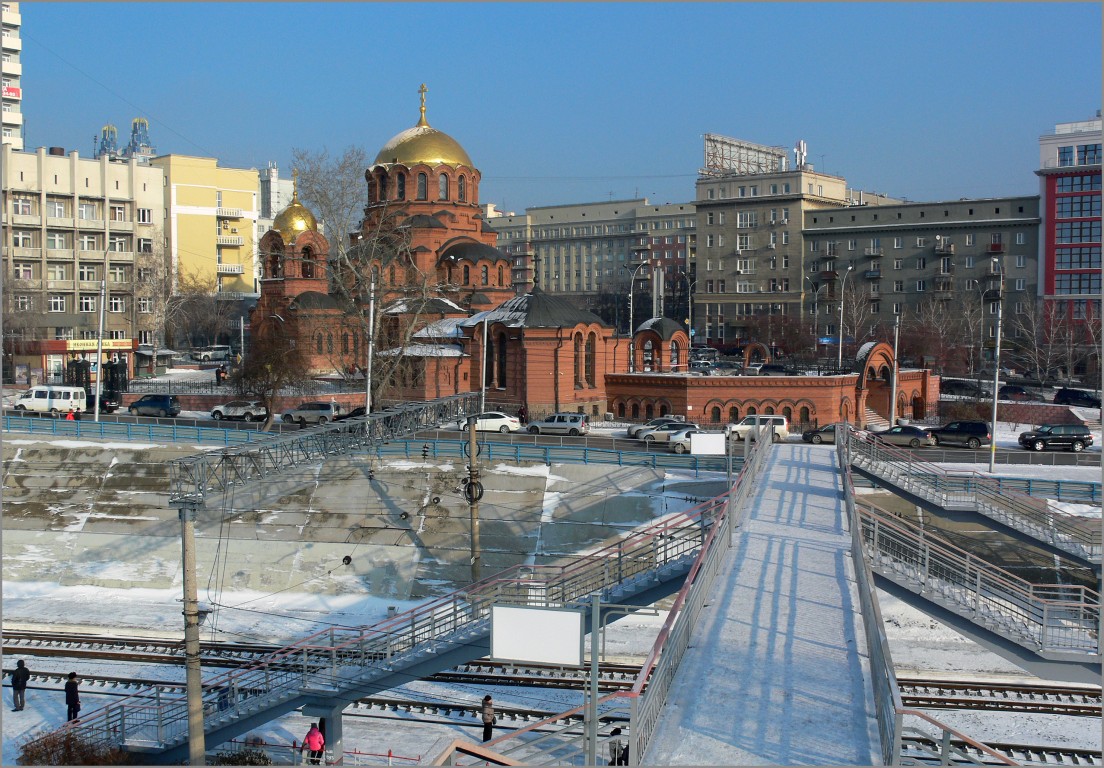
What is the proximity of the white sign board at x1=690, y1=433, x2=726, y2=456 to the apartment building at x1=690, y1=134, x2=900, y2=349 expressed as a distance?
5392 cm

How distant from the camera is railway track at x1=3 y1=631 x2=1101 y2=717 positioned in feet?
59.8

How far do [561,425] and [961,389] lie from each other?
2599 centimetres

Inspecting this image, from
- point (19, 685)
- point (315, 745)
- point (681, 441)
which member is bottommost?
point (19, 685)

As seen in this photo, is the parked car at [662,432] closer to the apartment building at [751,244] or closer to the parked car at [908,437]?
the parked car at [908,437]

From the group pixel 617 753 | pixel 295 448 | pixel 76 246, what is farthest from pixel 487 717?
pixel 76 246

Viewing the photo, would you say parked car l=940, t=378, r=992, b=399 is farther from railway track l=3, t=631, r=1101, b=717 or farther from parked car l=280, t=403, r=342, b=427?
railway track l=3, t=631, r=1101, b=717

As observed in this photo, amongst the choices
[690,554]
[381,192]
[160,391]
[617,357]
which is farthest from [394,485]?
[381,192]

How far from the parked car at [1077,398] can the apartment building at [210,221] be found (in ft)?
184

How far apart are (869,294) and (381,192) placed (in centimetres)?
3769

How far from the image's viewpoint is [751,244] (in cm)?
8162

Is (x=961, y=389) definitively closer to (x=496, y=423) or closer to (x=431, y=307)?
(x=431, y=307)

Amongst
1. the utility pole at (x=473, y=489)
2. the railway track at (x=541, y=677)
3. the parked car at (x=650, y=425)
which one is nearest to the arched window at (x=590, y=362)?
the parked car at (x=650, y=425)

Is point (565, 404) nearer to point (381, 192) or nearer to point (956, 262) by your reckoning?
point (381, 192)

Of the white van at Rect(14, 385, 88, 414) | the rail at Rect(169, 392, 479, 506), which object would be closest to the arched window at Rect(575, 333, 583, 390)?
the rail at Rect(169, 392, 479, 506)
